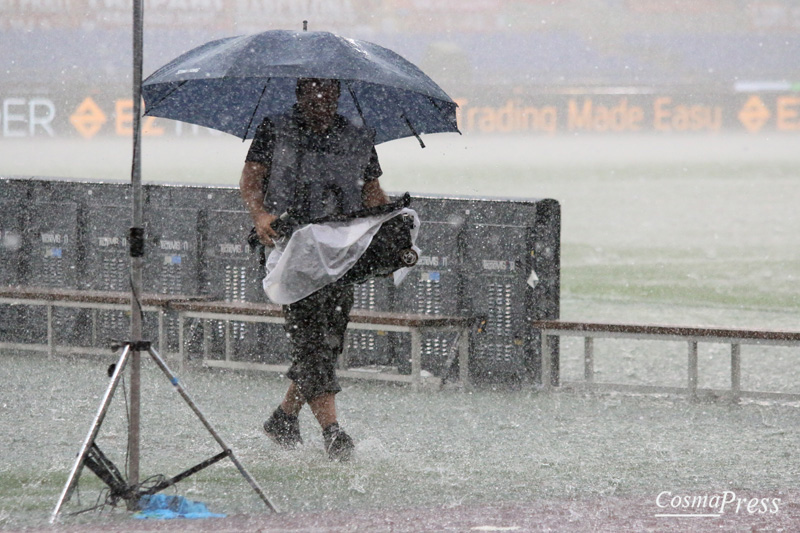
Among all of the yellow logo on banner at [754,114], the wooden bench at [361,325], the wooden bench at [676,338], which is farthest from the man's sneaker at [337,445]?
the yellow logo on banner at [754,114]

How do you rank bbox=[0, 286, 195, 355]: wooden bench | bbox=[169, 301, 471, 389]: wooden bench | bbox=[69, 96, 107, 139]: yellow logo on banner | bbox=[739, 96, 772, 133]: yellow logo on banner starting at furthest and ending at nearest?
bbox=[739, 96, 772, 133]: yellow logo on banner → bbox=[69, 96, 107, 139]: yellow logo on banner → bbox=[0, 286, 195, 355]: wooden bench → bbox=[169, 301, 471, 389]: wooden bench

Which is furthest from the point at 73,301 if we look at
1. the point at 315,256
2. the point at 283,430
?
the point at 315,256

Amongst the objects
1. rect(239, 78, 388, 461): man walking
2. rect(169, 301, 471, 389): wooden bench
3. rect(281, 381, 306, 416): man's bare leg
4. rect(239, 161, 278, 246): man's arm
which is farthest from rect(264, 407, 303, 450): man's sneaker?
rect(169, 301, 471, 389): wooden bench

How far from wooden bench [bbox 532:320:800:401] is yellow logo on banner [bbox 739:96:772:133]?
82.6ft

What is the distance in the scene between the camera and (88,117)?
2855 cm

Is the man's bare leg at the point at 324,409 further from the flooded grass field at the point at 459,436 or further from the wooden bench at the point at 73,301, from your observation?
the wooden bench at the point at 73,301

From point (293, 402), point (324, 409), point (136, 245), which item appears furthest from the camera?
point (293, 402)

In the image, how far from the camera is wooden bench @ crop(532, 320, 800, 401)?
7066 mm

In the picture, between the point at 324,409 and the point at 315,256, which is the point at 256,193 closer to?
the point at 315,256

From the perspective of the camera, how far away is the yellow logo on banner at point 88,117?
28038 millimetres

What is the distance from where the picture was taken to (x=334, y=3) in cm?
2714

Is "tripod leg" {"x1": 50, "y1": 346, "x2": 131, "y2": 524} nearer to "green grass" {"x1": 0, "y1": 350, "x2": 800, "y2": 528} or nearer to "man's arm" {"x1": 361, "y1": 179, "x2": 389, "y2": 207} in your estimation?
"green grass" {"x1": 0, "y1": 350, "x2": 800, "y2": 528}

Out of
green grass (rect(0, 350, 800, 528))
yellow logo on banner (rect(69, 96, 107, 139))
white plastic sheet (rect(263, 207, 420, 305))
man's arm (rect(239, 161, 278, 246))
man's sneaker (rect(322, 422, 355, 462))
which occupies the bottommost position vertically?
green grass (rect(0, 350, 800, 528))

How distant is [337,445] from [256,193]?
111 centimetres
